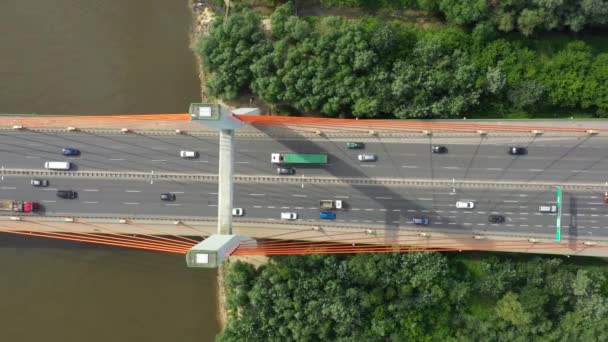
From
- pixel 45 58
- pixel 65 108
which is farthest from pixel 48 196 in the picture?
pixel 45 58

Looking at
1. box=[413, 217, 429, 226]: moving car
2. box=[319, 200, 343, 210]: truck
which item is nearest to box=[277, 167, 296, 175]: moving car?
box=[319, 200, 343, 210]: truck

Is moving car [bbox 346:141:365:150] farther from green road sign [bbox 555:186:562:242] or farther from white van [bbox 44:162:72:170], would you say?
white van [bbox 44:162:72:170]

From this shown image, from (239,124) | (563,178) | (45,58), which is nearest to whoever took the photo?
(239,124)

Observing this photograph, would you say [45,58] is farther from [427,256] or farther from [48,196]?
[427,256]

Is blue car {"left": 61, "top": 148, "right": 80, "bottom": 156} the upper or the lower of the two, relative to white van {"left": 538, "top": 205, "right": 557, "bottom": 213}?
upper

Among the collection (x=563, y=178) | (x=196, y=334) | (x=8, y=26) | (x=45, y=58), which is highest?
(x=8, y=26)

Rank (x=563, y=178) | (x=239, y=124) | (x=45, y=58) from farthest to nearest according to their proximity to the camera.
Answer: (x=45, y=58)
(x=563, y=178)
(x=239, y=124)

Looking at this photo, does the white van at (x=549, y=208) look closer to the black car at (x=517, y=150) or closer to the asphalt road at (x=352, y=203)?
the asphalt road at (x=352, y=203)
